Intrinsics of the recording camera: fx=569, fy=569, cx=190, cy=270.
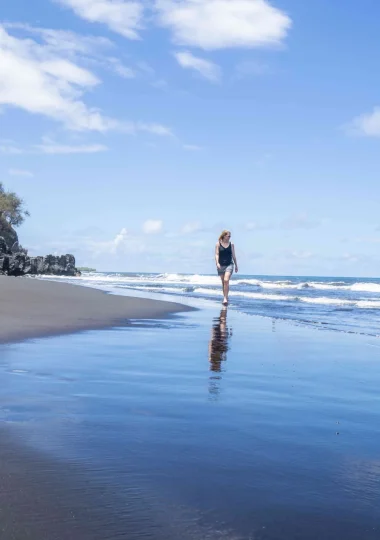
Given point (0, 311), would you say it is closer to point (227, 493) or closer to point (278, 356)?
point (278, 356)

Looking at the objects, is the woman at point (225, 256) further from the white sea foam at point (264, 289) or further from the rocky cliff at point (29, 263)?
the rocky cliff at point (29, 263)

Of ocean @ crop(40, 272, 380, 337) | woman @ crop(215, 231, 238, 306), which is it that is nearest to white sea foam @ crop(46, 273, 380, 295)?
ocean @ crop(40, 272, 380, 337)

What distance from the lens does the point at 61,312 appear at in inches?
423

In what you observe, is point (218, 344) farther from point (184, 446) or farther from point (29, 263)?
point (29, 263)

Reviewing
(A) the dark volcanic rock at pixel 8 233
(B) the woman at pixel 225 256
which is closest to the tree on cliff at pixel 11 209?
(A) the dark volcanic rock at pixel 8 233

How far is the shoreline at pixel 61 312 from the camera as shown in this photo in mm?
7996

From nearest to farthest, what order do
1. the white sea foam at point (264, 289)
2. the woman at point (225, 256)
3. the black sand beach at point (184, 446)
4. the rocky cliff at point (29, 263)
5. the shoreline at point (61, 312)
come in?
the black sand beach at point (184, 446), the shoreline at point (61, 312), the woman at point (225, 256), the white sea foam at point (264, 289), the rocky cliff at point (29, 263)

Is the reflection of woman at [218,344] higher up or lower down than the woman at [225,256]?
lower down

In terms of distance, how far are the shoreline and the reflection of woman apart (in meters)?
1.61

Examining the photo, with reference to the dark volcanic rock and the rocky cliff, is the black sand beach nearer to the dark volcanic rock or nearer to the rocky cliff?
the rocky cliff

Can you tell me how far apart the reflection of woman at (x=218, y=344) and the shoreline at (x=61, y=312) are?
161cm

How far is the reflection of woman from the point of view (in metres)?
6.01

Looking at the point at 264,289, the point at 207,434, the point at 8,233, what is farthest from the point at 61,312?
the point at 8,233

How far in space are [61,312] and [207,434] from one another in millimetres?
7822
